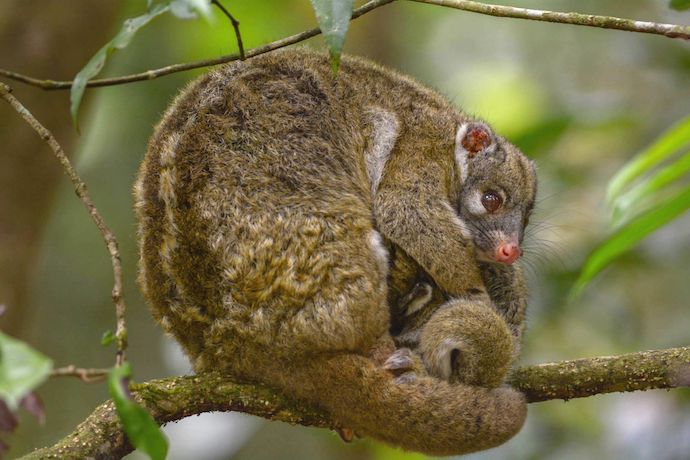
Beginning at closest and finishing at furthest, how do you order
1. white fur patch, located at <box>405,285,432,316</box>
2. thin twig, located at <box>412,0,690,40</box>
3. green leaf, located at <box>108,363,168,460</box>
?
green leaf, located at <box>108,363,168,460</box> → thin twig, located at <box>412,0,690,40</box> → white fur patch, located at <box>405,285,432,316</box>

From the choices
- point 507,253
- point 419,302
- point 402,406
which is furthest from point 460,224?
point 402,406

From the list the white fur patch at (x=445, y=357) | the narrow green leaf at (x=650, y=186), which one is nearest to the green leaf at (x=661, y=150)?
the narrow green leaf at (x=650, y=186)

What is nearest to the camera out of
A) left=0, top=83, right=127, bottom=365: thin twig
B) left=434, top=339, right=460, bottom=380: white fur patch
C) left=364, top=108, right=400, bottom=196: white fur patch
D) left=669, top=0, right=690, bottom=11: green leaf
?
left=0, top=83, right=127, bottom=365: thin twig

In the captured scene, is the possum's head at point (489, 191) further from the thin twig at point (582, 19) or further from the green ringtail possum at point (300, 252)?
the thin twig at point (582, 19)

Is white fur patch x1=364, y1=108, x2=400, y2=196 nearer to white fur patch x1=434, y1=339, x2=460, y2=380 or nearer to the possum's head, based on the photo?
the possum's head

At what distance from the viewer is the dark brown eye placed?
4.88 metres

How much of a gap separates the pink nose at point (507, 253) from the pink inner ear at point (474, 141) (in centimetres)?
53

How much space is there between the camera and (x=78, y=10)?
6.71 metres

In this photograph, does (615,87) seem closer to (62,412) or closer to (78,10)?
(78,10)

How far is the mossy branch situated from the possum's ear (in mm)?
1176

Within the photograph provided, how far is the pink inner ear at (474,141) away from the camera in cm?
491

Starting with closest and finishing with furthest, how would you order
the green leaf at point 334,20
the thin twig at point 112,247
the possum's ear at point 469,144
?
1. the thin twig at point 112,247
2. the green leaf at point 334,20
3. the possum's ear at point 469,144

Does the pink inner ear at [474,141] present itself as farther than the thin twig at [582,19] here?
Yes

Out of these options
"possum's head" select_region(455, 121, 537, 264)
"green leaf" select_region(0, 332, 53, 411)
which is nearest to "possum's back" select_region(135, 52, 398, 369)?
"possum's head" select_region(455, 121, 537, 264)
